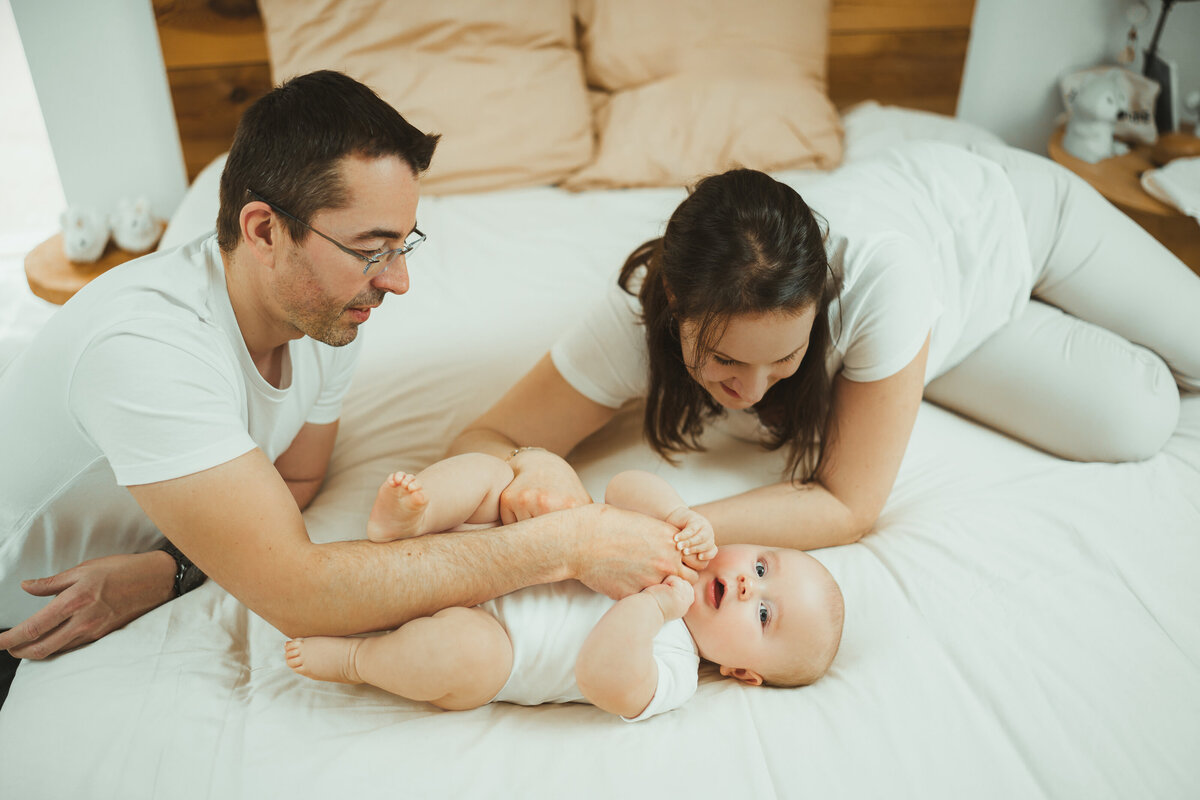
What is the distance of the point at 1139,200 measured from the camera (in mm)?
2393

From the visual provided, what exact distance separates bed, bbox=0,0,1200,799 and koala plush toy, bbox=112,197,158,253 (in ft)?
3.81

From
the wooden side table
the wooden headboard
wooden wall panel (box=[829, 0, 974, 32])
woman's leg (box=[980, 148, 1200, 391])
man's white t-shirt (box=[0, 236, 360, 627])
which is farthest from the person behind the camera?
wooden wall panel (box=[829, 0, 974, 32])

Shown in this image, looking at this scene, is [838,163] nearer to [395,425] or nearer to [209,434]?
[395,425]

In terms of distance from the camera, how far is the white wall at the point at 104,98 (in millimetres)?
2436

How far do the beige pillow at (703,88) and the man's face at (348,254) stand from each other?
4.46ft

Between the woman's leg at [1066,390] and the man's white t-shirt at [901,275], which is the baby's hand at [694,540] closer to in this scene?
the man's white t-shirt at [901,275]

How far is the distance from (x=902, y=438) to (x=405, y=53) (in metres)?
1.82

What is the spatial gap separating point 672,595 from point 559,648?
0.18 m

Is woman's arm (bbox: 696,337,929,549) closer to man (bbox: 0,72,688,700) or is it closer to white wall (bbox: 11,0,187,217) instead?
man (bbox: 0,72,688,700)

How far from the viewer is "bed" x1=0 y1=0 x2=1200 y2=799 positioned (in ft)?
3.43

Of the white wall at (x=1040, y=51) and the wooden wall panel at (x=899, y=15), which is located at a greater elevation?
the wooden wall panel at (x=899, y=15)

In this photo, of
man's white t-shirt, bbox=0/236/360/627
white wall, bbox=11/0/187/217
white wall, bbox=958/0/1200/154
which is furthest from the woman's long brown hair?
white wall, bbox=958/0/1200/154

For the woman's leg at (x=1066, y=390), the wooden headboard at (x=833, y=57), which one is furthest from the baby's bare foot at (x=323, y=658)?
the wooden headboard at (x=833, y=57)

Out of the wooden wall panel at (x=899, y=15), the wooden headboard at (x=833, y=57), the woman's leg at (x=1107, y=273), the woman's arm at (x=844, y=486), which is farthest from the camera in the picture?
the wooden wall panel at (x=899, y=15)
